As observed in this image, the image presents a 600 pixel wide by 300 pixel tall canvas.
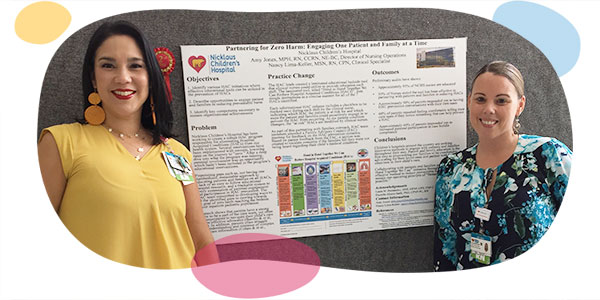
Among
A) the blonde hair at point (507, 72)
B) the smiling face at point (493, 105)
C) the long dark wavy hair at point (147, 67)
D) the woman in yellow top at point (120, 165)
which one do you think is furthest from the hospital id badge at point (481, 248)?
the long dark wavy hair at point (147, 67)

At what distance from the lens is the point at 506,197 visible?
1436 mm

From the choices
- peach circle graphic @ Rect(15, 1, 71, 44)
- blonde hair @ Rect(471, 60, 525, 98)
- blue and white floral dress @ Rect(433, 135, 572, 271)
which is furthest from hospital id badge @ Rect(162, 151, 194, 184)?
blonde hair @ Rect(471, 60, 525, 98)

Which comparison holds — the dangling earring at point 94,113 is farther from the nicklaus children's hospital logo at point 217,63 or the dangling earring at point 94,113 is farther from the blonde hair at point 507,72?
the blonde hair at point 507,72

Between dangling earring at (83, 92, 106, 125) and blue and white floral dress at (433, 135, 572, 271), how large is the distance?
0.94 m

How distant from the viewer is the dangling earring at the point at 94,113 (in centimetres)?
124

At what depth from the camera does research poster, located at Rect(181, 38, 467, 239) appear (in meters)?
1.35

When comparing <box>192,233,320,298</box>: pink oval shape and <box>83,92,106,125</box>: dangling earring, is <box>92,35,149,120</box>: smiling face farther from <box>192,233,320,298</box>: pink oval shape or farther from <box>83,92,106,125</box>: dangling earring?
<box>192,233,320,298</box>: pink oval shape

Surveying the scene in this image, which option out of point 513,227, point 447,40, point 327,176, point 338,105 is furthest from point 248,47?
point 513,227

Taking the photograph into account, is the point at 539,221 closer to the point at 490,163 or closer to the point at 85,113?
the point at 490,163

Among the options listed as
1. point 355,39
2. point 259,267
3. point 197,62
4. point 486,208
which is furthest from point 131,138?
point 486,208

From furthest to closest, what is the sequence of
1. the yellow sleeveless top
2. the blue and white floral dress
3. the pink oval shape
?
1. the blue and white floral dress
2. the pink oval shape
3. the yellow sleeveless top

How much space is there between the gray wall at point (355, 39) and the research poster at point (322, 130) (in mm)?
26

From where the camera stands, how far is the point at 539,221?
1.44m

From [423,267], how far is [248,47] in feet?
2.75
